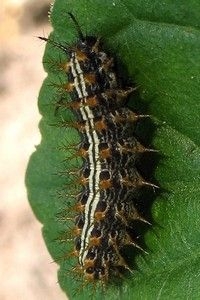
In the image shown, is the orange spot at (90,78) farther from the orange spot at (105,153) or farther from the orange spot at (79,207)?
the orange spot at (79,207)

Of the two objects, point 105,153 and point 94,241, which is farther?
point 94,241

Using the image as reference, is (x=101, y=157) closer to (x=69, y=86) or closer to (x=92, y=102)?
(x=92, y=102)

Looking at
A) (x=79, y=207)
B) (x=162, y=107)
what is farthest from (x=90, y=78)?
(x=79, y=207)

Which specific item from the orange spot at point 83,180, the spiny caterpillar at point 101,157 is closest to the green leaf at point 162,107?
the spiny caterpillar at point 101,157

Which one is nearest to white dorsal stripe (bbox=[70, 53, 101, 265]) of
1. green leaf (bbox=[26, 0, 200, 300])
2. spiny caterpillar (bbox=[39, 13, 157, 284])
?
spiny caterpillar (bbox=[39, 13, 157, 284])

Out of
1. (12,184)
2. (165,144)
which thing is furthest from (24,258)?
(165,144)

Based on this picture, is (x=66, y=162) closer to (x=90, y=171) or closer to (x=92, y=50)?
(x=90, y=171)
